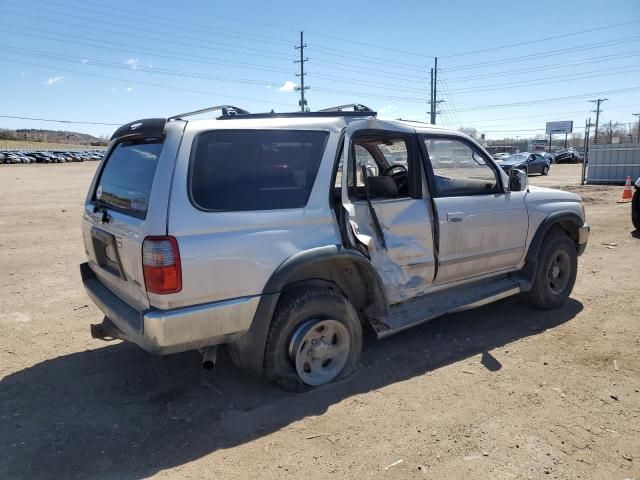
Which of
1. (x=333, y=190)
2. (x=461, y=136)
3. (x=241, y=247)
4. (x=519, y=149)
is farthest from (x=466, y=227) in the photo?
(x=519, y=149)

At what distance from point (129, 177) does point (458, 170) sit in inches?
112

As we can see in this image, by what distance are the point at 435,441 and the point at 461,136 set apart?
2.71 m

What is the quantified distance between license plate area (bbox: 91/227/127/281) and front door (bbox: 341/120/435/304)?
1581 millimetres

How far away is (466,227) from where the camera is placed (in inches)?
167

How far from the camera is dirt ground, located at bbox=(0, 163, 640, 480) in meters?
2.74

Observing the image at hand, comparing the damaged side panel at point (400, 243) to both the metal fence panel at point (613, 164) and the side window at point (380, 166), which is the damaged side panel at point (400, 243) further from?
the metal fence panel at point (613, 164)

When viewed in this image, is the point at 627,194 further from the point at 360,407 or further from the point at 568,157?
the point at 568,157

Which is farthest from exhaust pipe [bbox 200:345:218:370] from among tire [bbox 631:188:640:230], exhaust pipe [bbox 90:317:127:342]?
tire [bbox 631:188:640:230]

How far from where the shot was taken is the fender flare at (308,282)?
3.14 metres

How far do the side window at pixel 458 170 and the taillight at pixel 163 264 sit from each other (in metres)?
2.26

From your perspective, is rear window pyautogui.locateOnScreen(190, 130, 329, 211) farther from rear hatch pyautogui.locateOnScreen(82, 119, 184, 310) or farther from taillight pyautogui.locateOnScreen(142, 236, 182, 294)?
taillight pyautogui.locateOnScreen(142, 236, 182, 294)

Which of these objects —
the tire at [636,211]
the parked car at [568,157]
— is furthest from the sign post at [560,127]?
the tire at [636,211]

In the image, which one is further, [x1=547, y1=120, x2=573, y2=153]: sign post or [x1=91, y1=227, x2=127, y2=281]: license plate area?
[x1=547, y1=120, x2=573, y2=153]: sign post

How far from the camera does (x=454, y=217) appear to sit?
4.15 meters
